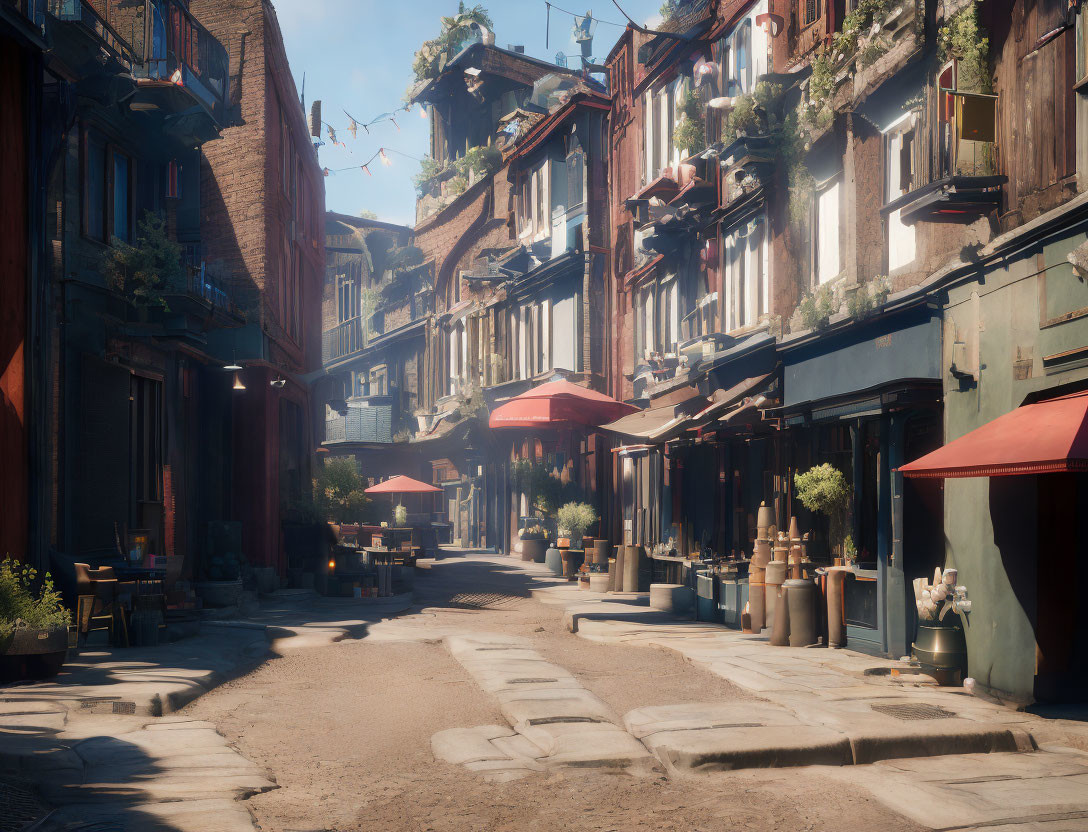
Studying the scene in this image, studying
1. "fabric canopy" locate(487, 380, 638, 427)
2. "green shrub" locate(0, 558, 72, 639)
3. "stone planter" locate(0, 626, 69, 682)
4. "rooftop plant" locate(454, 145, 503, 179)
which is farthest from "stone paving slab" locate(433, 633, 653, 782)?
"rooftop plant" locate(454, 145, 503, 179)

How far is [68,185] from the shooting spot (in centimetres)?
1555

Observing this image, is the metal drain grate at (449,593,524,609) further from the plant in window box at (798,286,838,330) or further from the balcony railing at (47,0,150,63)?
the balcony railing at (47,0,150,63)

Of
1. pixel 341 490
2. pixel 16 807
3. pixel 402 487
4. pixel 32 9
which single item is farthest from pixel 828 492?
pixel 402 487

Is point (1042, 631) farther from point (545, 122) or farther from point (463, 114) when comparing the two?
point (463, 114)

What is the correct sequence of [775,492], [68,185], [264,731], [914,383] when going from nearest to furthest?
[264,731] < [914,383] < [68,185] < [775,492]

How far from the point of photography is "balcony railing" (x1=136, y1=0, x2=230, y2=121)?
17.4 m

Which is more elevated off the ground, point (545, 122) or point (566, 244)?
point (545, 122)

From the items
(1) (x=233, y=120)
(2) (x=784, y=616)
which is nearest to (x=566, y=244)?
(1) (x=233, y=120)

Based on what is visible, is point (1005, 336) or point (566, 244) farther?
point (566, 244)

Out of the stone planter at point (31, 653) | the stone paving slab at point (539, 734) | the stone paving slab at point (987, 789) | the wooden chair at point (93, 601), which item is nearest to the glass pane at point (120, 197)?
the wooden chair at point (93, 601)

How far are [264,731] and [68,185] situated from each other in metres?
10.1

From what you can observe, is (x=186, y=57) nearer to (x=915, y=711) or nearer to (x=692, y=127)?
(x=692, y=127)

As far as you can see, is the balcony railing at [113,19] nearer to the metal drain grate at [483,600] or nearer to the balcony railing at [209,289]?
the balcony railing at [209,289]

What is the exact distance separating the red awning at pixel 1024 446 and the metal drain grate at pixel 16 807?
23.8ft
